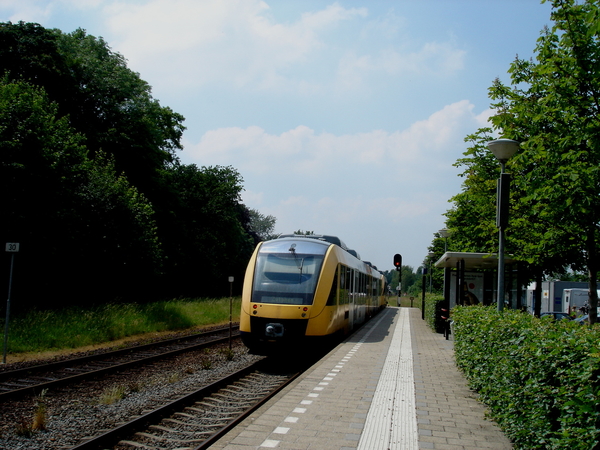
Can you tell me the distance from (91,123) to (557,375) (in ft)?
114

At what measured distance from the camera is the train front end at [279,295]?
12.5 meters

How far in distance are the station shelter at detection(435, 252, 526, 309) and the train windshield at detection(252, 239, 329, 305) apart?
4.97 meters

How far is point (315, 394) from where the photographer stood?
771 centimetres

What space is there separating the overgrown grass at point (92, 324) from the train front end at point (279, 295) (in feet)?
20.8

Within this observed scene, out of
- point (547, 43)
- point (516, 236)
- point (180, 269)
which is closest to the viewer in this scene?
point (547, 43)

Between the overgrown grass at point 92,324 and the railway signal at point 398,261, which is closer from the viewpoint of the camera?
the overgrown grass at point 92,324

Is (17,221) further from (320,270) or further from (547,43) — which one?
(547,43)

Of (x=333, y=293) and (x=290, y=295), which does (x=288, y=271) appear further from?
(x=333, y=293)

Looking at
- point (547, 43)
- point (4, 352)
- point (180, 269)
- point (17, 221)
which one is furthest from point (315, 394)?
point (180, 269)

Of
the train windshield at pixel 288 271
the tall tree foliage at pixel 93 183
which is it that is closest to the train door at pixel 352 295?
the train windshield at pixel 288 271

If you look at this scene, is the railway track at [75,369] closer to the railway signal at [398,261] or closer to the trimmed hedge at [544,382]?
the trimmed hedge at [544,382]

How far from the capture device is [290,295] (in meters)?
12.8

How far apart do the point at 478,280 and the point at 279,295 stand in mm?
9807

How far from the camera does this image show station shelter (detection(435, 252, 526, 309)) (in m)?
17.0
